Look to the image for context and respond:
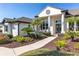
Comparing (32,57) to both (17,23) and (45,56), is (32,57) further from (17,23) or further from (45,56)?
(17,23)

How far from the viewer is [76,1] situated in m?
7.11

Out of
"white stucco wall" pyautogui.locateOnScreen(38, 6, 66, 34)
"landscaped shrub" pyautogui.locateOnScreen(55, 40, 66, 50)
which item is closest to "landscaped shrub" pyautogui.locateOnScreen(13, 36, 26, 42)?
"white stucco wall" pyautogui.locateOnScreen(38, 6, 66, 34)

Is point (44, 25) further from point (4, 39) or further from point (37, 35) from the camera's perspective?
point (4, 39)

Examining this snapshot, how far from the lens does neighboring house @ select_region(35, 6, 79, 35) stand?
7.45 m

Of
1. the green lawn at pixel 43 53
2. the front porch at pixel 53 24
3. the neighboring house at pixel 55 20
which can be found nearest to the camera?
the green lawn at pixel 43 53

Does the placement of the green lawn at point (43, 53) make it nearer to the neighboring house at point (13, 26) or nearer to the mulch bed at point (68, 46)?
the mulch bed at point (68, 46)

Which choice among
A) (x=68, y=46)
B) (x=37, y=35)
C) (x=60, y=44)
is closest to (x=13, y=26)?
(x=37, y=35)

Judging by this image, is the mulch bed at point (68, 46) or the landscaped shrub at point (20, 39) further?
the landscaped shrub at point (20, 39)

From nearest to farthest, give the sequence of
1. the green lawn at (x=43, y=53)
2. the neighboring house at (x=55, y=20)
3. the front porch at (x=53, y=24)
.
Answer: the green lawn at (x=43, y=53), the neighboring house at (x=55, y=20), the front porch at (x=53, y=24)

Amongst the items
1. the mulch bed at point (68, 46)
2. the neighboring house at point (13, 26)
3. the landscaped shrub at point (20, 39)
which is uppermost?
the neighboring house at point (13, 26)

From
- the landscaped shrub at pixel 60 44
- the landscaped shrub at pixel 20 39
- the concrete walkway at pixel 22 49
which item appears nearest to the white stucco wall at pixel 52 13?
the concrete walkway at pixel 22 49

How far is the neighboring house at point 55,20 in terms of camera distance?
745 centimetres

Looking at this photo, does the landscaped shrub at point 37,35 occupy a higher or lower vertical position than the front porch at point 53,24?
lower

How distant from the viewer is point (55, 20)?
766 cm
